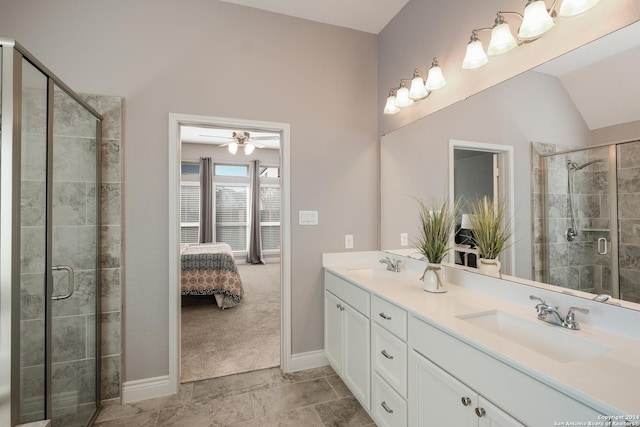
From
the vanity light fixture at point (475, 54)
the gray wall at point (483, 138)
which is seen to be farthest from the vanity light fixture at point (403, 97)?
the vanity light fixture at point (475, 54)

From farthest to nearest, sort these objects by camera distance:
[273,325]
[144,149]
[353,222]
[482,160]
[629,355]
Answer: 1. [273,325]
2. [353,222]
3. [144,149]
4. [482,160]
5. [629,355]

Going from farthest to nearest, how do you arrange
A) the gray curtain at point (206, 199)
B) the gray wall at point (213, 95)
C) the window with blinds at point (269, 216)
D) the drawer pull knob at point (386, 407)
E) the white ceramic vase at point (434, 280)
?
the window with blinds at point (269, 216), the gray curtain at point (206, 199), the gray wall at point (213, 95), the white ceramic vase at point (434, 280), the drawer pull knob at point (386, 407)

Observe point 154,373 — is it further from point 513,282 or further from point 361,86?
point 361,86

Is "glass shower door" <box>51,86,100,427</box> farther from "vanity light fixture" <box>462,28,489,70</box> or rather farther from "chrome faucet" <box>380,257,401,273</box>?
"vanity light fixture" <box>462,28,489,70</box>

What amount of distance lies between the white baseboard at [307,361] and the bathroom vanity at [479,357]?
1.35 ft

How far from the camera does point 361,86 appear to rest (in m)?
2.60

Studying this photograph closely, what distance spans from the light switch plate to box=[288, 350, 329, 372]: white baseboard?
1092 mm

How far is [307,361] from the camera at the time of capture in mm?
2408

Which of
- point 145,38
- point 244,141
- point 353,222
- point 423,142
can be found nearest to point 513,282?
point 423,142

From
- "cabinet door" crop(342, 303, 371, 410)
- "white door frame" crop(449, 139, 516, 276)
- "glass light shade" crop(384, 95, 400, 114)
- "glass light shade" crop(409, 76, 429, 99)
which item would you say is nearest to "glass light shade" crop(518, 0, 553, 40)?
"white door frame" crop(449, 139, 516, 276)

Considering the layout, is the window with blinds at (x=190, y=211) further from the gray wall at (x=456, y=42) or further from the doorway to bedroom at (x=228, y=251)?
the gray wall at (x=456, y=42)

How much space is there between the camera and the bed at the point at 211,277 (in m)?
3.89

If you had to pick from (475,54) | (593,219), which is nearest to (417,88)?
(475,54)

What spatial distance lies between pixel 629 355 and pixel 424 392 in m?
0.73
